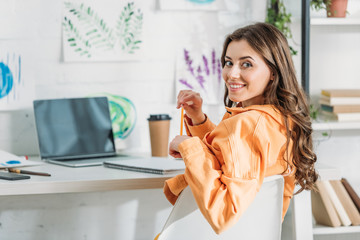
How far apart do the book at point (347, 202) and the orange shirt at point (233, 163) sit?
3.02 ft

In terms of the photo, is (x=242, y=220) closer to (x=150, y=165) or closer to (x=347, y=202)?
(x=150, y=165)

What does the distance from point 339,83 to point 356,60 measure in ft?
0.41

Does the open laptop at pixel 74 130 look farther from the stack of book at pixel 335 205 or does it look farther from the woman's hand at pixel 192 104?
the stack of book at pixel 335 205

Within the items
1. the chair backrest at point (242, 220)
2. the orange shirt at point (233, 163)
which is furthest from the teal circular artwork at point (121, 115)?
the chair backrest at point (242, 220)

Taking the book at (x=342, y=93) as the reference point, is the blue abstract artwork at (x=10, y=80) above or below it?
above

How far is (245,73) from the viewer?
4.16 ft

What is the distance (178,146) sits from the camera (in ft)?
3.93

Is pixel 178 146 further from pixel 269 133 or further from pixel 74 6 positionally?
pixel 74 6

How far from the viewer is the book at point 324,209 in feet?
6.58

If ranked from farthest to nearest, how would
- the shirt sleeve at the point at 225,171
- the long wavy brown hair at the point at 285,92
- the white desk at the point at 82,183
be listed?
the white desk at the point at 82,183
the long wavy brown hair at the point at 285,92
the shirt sleeve at the point at 225,171

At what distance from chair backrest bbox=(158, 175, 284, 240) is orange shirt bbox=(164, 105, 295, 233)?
1.6 inches

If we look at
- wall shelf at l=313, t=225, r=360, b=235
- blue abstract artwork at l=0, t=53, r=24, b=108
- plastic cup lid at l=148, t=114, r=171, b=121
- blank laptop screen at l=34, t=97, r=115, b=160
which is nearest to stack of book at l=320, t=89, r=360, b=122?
wall shelf at l=313, t=225, r=360, b=235

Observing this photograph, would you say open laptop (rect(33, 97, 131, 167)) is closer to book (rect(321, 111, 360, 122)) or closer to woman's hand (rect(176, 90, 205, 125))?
woman's hand (rect(176, 90, 205, 125))

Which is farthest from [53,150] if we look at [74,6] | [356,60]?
[356,60]
